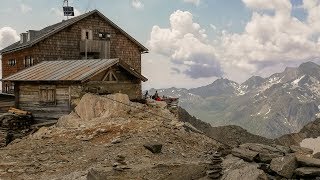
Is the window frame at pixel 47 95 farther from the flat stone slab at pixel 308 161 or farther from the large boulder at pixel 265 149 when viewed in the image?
the flat stone slab at pixel 308 161

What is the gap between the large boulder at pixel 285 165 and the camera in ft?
39.2

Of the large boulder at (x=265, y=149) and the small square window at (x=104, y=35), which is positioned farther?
the small square window at (x=104, y=35)

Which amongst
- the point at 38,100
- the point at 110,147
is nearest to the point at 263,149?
the point at 110,147

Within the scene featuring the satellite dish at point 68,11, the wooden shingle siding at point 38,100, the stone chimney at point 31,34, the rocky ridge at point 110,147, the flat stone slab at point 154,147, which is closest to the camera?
the rocky ridge at point 110,147

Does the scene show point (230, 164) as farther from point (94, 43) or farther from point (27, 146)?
point (94, 43)

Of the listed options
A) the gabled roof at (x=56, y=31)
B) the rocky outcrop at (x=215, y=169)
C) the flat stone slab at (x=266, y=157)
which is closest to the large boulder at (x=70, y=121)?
the rocky outcrop at (x=215, y=169)

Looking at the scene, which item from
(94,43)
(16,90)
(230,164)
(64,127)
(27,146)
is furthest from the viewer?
(94,43)

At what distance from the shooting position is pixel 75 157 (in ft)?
63.2

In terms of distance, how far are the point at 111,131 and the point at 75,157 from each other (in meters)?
3.26

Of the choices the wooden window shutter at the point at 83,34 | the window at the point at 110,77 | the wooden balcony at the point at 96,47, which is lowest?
the window at the point at 110,77

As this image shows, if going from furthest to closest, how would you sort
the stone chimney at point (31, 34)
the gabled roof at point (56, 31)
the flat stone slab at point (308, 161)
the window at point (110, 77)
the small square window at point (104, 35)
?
the small square window at point (104, 35) < the stone chimney at point (31, 34) < the gabled roof at point (56, 31) < the window at point (110, 77) < the flat stone slab at point (308, 161)

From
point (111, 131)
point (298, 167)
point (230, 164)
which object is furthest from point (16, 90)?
point (298, 167)

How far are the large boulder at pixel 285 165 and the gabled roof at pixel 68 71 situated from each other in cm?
1634

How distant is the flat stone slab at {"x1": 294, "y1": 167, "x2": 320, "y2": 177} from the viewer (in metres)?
11.6
